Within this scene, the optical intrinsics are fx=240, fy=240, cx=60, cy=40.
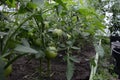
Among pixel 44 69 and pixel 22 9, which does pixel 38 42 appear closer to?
pixel 22 9

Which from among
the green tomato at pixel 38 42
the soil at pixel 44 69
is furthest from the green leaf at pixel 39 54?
the soil at pixel 44 69

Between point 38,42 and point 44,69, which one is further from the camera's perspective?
point 44,69

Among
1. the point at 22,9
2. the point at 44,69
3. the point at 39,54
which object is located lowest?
the point at 44,69

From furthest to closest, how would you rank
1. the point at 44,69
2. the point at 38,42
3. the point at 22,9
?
the point at 44,69
the point at 38,42
the point at 22,9

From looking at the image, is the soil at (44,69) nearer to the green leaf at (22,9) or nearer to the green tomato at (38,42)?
the green tomato at (38,42)

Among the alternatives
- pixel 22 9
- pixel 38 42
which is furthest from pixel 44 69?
pixel 22 9

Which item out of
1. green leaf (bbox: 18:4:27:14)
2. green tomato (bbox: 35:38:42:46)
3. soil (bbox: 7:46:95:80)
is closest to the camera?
green leaf (bbox: 18:4:27:14)

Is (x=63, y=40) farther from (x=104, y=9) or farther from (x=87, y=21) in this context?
(x=104, y=9)

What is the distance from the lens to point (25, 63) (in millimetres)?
1419

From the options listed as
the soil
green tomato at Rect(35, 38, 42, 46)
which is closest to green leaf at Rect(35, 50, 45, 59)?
green tomato at Rect(35, 38, 42, 46)

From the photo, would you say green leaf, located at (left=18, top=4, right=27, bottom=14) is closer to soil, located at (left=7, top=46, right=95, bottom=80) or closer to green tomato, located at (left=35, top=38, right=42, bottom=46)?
green tomato, located at (left=35, top=38, right=42, bottom=46)

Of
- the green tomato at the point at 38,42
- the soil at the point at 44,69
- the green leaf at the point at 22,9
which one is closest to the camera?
the green leaf at the point at 22,9

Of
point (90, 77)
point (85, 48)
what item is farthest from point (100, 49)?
point (85, 48)

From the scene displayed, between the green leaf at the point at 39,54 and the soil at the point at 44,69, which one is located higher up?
the green leaf at the point at 39,54
